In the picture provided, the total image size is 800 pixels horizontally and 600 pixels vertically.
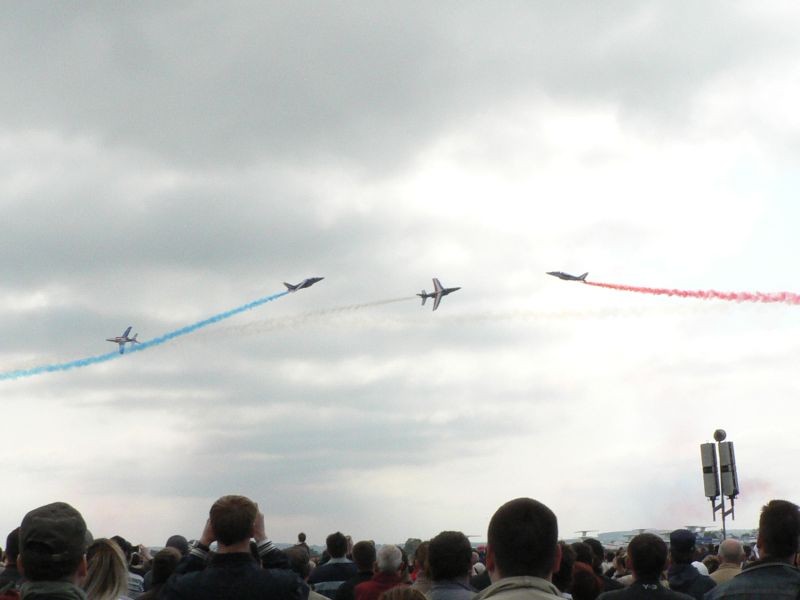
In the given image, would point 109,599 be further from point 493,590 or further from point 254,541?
point 493,590

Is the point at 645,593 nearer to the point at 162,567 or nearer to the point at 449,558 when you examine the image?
the point at 449,558

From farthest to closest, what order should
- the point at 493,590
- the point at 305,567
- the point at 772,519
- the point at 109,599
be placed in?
the point at 305,567
the point at 772,519
the point at 109,599
the point at 493,590

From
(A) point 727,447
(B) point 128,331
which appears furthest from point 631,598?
(B) point 128,331

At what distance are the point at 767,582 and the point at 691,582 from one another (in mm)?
4247

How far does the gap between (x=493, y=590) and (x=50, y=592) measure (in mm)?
2405

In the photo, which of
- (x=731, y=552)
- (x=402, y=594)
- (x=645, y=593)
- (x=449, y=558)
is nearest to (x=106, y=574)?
(x=402, y=594)

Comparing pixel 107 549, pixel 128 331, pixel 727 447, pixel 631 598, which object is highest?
pixel 128 331

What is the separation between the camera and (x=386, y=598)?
601 centimetres

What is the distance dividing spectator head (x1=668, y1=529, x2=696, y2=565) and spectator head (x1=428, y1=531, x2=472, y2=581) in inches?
152

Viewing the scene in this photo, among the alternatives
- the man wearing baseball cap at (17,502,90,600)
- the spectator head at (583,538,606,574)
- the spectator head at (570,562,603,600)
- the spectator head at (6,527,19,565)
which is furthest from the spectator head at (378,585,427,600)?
the spectator head at (583,538,606,574)

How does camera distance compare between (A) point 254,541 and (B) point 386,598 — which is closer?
(B) point 386,598

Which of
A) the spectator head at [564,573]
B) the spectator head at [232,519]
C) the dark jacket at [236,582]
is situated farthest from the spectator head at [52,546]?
the spectator head at [564,573]

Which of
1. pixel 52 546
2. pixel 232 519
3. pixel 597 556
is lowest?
pixel 597 556

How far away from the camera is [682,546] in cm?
1214
